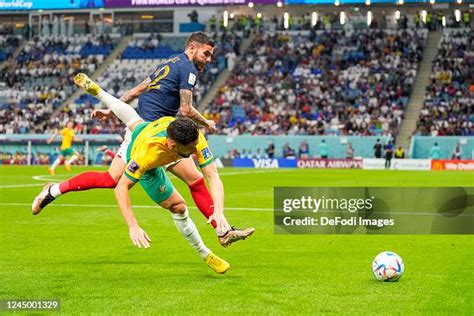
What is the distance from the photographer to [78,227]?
1589 cm

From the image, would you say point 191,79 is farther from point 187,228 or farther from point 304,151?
point 304,151

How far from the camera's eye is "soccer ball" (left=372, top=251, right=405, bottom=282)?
9297 millimetres

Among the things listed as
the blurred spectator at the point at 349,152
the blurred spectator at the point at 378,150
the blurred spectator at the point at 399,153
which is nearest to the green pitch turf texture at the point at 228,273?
the blurred spectator at the point at 399,153

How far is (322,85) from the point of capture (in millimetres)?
55844

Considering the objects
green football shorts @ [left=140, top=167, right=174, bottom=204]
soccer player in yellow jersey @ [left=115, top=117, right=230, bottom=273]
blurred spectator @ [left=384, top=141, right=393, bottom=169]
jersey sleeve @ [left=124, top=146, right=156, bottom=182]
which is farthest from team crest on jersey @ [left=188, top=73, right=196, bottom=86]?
blurred spectator @ [left=384, top=141, right=393, bottom=169]

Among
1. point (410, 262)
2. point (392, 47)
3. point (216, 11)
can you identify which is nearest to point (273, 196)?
point (410, 262)

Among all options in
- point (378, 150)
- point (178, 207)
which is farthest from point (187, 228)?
point (378, 150)

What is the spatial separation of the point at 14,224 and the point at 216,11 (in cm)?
5125

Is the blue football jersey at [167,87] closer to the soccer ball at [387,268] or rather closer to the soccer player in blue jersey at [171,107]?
the soccer player in blue jersey at [171,107]

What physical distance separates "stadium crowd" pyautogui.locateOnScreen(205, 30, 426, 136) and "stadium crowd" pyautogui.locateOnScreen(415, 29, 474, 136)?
151 centimetres

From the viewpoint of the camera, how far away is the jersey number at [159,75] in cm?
1078

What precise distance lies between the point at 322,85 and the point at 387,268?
4705cm

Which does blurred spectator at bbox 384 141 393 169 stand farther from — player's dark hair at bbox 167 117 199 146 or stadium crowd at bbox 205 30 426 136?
player's dark hair at bbox 167 117 199 146

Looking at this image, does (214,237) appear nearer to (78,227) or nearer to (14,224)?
(78,227)
